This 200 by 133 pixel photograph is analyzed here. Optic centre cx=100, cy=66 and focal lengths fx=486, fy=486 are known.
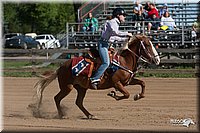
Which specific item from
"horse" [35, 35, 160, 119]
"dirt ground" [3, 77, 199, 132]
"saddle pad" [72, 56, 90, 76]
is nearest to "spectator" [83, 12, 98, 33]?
"dirt ground" [3, 77, 199, 132]

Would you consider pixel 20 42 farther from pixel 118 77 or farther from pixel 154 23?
pixel 118 77

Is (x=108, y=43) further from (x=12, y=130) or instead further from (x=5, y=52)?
(x=5, y=52)

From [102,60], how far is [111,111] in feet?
5.43

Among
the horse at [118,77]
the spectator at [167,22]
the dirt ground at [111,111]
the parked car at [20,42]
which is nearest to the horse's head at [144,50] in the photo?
the horse at [118,77]

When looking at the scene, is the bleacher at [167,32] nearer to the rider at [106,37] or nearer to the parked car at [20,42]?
the rider at [106,37]

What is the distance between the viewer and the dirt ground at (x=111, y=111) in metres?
9.44

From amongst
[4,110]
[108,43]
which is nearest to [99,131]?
[108,43]

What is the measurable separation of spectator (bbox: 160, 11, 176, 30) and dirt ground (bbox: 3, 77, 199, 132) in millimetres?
7960

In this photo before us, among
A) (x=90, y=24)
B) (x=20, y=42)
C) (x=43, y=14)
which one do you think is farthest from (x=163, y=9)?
(x=43, y=14)

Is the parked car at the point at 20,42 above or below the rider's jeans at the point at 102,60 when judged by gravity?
below

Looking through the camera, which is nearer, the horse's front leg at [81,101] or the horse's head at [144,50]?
the horse's front leg at [81,101]

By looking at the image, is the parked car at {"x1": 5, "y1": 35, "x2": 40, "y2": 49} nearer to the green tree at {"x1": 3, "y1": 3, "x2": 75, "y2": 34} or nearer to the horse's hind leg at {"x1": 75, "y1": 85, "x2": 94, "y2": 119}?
the green tree at {"x1": 3, "y1": 3, "x2": 75, "y2": 34}

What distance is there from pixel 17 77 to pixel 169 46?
323 inches

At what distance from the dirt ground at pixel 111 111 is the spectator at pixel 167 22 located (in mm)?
7960
